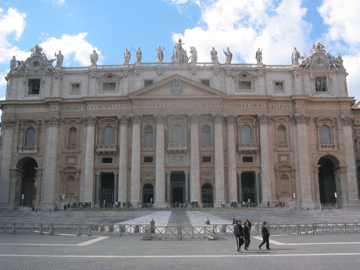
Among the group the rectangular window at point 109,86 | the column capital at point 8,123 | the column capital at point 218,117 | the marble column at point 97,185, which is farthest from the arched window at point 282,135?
the column capital at point 8,123

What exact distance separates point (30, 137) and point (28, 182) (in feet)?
25.0

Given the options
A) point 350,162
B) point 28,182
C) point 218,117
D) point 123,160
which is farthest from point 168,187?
point 350,162

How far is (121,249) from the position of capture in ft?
62.8

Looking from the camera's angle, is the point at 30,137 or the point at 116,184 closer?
the point at 116,184

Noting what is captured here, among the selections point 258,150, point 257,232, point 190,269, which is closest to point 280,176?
point 258,150

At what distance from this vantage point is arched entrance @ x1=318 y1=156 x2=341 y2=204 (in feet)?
189

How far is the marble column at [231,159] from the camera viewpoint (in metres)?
53.3

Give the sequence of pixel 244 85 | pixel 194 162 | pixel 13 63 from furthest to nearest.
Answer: pixel 13 63 → pixel 244 85 → pixel 194 162

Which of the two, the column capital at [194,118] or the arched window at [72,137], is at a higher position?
the column capital at [194,118]

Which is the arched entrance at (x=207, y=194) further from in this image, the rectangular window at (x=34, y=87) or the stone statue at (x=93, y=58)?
the rectangular window at (x=34, y=87)

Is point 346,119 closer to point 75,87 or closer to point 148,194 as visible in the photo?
point 148,194

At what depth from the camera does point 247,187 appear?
56.5m

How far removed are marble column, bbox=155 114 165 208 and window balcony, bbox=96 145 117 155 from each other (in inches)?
258

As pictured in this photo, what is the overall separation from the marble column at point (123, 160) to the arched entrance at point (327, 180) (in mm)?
29869
